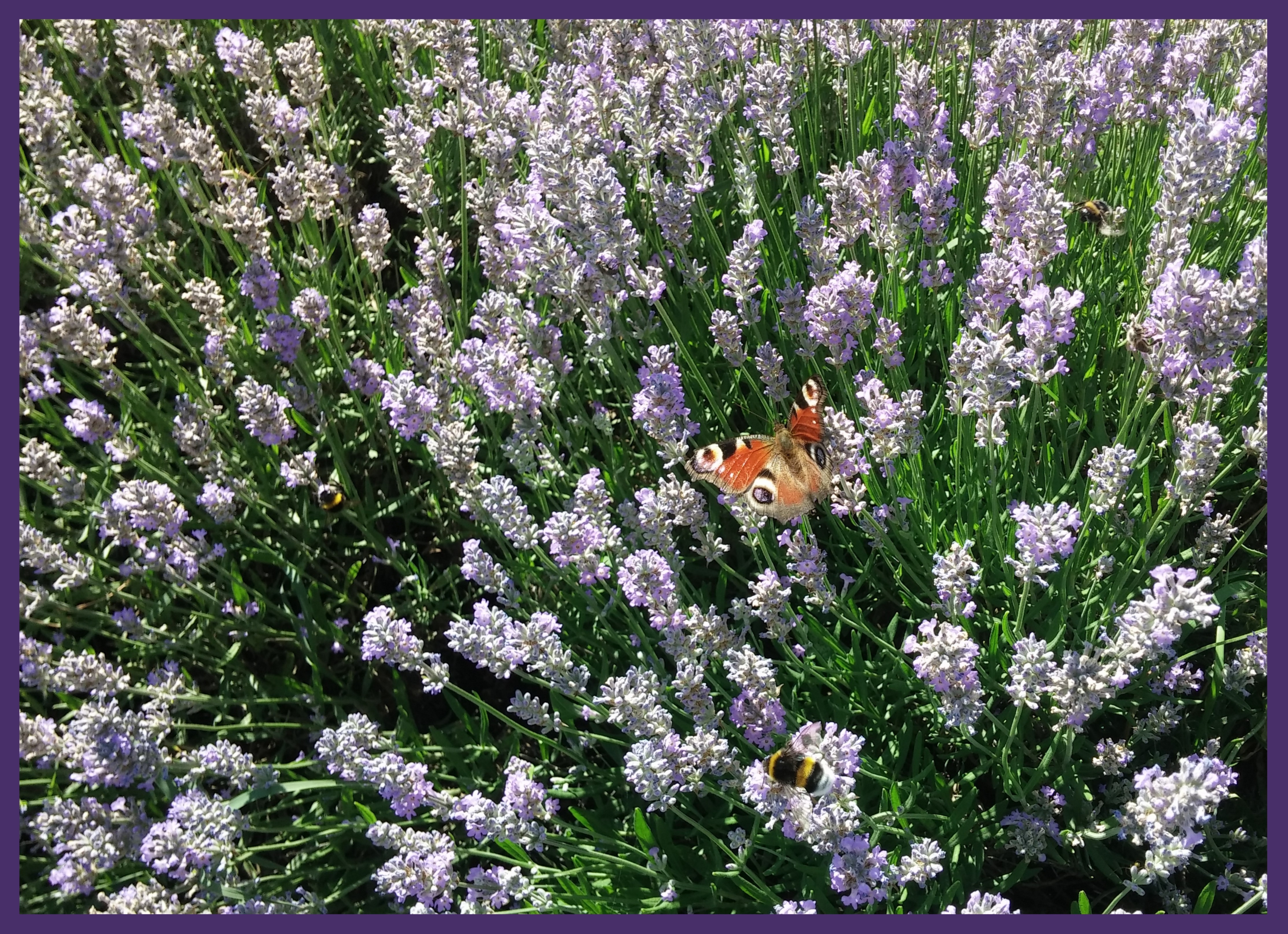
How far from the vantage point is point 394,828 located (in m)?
2.22

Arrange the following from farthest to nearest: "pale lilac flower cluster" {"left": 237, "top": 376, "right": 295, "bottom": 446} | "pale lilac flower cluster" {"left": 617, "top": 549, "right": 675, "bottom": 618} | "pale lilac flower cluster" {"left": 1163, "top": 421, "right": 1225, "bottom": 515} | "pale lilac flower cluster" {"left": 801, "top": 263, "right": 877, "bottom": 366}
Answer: "pale lilac flower cluster" {"left": 237, "top": 376, "right": 295, "bottom": 446} < "pale lilac flower cluster" {"left": 801, "top": 263, "right": 877, "bottom": 366} < "pale lilac flower cluster" {"left": 617, "top": 549, "right": 675, "bottom": 618} < "pale lilac flower cluster" {"left": 1163, "top": 421, "right": 1225, "bottom": 515}

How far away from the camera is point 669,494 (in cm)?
228

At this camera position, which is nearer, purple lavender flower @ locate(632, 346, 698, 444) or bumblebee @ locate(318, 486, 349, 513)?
purple lavender flower @ locate(632, 346, 698, 444)

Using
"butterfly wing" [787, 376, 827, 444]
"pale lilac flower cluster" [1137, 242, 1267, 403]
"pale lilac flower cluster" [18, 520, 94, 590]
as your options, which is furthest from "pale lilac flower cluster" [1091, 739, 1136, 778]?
"pale lilac flower cluster" [18, 520, 94, 590]

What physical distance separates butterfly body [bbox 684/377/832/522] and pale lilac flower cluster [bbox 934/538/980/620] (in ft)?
1.05

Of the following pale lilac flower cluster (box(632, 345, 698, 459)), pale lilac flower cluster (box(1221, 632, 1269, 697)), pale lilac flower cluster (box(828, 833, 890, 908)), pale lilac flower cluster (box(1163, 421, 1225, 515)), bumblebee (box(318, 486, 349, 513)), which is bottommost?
pale lilac flower cluster (box(828, 833, 890, 908))

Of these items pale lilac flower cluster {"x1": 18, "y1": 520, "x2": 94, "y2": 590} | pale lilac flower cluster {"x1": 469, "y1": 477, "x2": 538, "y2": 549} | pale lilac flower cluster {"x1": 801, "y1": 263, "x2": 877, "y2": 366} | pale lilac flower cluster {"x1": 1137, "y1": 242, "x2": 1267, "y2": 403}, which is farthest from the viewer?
pale lilac flower cluster {"x1": 18, "y1": 520, "x2": 94, "y2": 590}

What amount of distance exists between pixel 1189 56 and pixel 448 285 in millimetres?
2368

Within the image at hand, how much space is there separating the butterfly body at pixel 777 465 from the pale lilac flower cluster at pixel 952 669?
406 millimetres

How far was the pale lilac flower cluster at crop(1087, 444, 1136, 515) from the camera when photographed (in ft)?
6.72

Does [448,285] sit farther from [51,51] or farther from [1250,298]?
[51,51]

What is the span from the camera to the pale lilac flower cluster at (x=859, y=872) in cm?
196

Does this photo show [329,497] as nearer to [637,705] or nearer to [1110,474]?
[637,705]

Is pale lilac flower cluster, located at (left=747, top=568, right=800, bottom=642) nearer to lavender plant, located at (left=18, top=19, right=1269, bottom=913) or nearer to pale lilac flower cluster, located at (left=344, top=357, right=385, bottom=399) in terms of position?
lavender plant, located at (left=18, top=19, right=1269, bottom=913)
